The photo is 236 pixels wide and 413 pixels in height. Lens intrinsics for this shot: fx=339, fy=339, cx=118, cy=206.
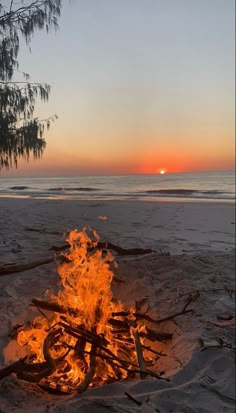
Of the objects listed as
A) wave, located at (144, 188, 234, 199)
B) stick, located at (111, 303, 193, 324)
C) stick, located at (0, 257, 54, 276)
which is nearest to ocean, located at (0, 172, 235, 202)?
wave, located at (144, 188, 234, 199)

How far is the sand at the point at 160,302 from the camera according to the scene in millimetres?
2553

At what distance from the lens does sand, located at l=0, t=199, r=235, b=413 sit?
8.38 feet

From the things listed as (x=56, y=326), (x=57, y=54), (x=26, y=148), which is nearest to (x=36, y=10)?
(x=57, y=54)

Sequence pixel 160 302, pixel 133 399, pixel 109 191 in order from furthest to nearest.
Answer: pixel 109 191 → pixel 160 302 → pixel 133 399

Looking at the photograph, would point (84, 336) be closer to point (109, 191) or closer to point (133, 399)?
point (133, 399)

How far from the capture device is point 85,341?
3080 mm

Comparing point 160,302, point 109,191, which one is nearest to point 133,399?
point 160,302

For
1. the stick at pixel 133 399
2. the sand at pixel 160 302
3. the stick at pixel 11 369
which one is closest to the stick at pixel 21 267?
the sand at pixel 160 302

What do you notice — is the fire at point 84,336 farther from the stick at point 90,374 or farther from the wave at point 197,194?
the wave at point 197,194

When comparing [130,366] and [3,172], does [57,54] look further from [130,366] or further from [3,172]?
[130,366]

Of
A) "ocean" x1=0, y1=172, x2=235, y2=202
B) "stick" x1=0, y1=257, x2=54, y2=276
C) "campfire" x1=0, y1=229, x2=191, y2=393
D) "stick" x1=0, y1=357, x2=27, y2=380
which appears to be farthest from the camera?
"ocean" x1=0, y1=172, x2=235, y2=202

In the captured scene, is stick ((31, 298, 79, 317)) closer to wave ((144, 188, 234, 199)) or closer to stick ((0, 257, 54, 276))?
stick ((0, 257, 54, 276))

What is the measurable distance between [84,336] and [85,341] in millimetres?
58

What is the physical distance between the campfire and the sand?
0.14m
